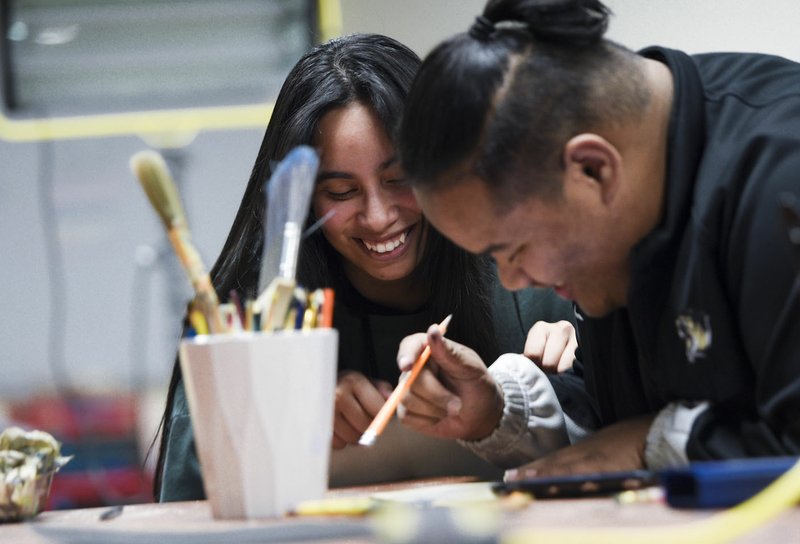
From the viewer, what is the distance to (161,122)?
2.03m

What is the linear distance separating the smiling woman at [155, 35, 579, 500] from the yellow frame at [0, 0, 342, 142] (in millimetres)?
632

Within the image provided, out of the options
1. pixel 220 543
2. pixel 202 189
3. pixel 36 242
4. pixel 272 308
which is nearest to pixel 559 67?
pixel 272 308

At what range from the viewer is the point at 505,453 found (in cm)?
103

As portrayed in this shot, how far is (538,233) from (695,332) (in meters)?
0.15

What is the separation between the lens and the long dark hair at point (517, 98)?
0.80m

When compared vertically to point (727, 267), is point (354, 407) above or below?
below

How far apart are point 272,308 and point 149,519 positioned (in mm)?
212

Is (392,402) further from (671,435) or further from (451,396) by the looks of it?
(671,435)

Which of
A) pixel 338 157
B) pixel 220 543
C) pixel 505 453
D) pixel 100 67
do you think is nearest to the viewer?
pixel 220 543

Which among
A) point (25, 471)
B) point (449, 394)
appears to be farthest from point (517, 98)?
point (25, 471)

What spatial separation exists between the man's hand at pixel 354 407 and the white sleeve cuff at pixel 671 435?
0.32 meters

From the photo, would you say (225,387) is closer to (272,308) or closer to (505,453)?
(272,308)

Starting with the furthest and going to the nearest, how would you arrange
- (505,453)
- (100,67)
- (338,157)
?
(100,67) < (338,157) < (505,453)

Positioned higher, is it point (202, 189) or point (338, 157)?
point (338, 157)
